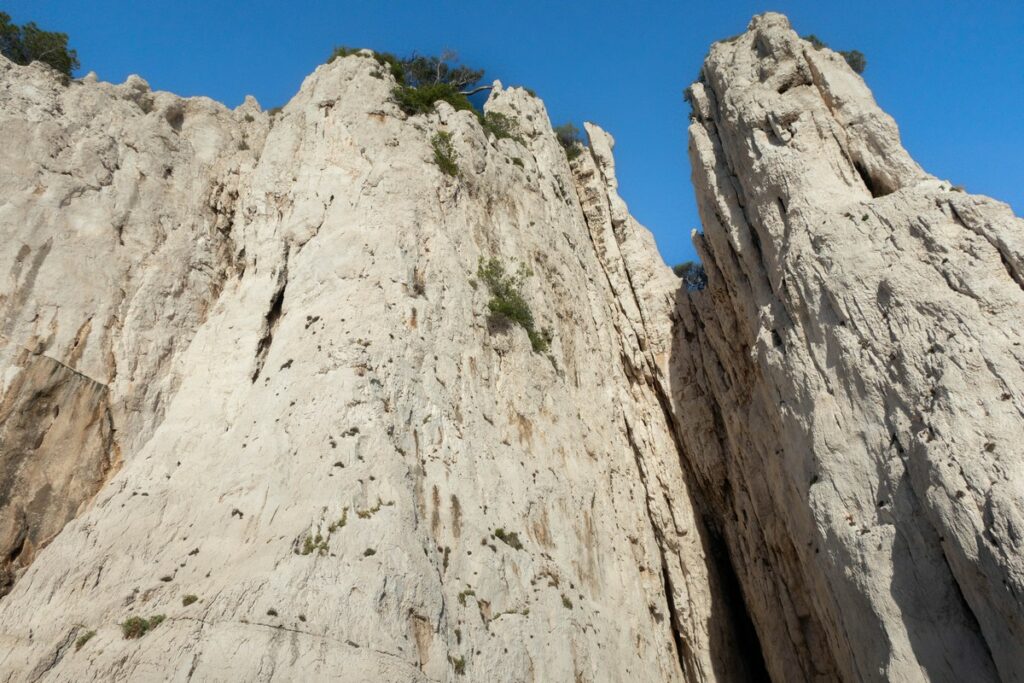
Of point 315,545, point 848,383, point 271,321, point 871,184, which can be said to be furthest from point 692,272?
point 315,545

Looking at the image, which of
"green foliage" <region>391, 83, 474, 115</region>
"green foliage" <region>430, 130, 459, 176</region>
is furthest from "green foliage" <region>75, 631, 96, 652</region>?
"green foliage" <region>391, 83, 474, 115</region>

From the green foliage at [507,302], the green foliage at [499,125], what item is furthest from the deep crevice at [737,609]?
the green foliage at [499,125]

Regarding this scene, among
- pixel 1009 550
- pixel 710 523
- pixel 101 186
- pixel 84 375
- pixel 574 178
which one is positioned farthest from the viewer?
pixel 574 178

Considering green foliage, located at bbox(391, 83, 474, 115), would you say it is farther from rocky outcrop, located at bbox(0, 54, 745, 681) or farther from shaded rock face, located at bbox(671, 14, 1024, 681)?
shaded rock face, located at bbox(671, 14, 1024, 681)

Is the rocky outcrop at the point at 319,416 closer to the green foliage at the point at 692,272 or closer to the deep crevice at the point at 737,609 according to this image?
the deep crevice at the point at 737,609

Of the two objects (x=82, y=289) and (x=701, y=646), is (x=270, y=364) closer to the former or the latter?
(x=82, y=289)

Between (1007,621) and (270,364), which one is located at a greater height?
(270,364)

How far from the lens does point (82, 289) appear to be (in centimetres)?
1430

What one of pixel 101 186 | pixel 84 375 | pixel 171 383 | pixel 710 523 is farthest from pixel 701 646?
pixel 101 186

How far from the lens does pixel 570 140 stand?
1226 inches

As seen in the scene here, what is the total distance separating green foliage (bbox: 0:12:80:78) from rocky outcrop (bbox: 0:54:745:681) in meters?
3.29

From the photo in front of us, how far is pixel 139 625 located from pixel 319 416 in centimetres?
422

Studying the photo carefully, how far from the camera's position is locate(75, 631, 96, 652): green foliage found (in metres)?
8.52

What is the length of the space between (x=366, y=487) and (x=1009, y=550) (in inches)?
382
